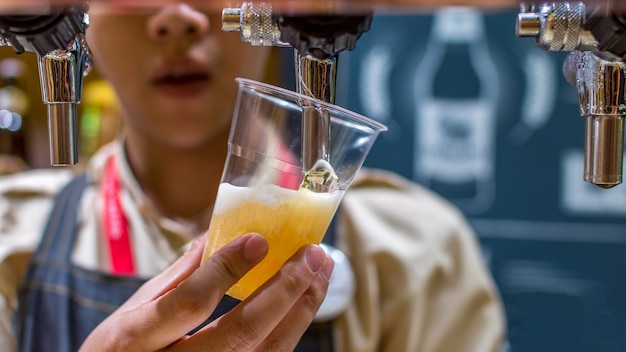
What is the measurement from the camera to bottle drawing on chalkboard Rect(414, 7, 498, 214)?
1.53 metres

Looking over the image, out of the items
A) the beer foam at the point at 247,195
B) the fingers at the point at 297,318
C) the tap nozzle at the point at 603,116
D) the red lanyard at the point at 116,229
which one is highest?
the tap nozzle at the point at 603,116

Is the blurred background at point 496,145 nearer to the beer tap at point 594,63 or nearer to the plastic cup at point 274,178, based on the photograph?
the plastic cup at point 274,178

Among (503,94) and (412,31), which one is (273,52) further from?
(503,94)

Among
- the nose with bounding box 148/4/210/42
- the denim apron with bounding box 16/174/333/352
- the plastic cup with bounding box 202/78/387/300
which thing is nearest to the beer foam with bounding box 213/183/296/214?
the plastic cup with bounding box 202/78/387/300

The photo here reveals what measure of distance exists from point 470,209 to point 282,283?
3.87 ft

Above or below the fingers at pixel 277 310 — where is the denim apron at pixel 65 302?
below

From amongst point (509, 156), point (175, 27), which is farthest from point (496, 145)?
point (175, 27)

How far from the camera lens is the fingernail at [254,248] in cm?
42

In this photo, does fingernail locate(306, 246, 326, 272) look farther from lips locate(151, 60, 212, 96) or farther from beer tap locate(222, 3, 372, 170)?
lips locate(151, 60, 212, 96)

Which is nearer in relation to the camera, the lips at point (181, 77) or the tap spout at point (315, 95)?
the tap spout at point (315, 95)

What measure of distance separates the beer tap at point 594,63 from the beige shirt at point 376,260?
0.61 m

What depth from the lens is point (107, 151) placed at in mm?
1120

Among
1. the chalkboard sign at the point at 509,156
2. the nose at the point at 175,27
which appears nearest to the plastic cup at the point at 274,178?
the nose at the point at 175,27

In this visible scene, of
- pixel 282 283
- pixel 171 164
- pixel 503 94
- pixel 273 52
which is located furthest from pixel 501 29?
pixel 282 283
